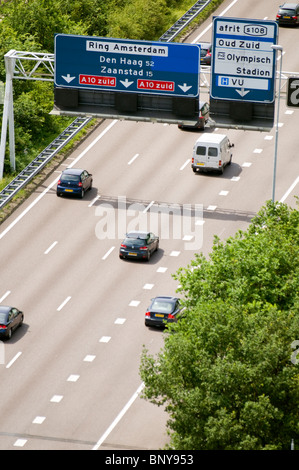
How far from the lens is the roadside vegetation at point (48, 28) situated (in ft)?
305

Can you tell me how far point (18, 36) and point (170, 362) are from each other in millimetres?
48120

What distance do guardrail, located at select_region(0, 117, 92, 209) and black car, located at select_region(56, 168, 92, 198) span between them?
2820 millimetres

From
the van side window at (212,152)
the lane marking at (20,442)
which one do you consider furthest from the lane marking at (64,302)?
the van side window at (212,152)

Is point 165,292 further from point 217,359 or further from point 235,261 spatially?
point 217,359

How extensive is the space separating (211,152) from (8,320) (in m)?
20.9

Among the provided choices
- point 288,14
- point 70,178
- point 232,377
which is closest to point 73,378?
point 232,377

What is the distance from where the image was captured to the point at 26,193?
8544cm

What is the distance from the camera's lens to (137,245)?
7700 cm

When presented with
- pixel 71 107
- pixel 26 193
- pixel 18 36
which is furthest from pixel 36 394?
pixel 18 36

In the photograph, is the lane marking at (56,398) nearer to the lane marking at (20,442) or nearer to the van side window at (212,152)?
the lane marking at (20,442)

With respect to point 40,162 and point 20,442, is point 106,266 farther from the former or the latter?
point 20,442

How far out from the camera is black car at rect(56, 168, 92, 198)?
275ft

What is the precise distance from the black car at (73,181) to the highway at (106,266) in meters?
0.73

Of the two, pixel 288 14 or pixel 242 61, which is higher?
pixel 242 61
